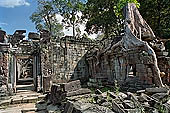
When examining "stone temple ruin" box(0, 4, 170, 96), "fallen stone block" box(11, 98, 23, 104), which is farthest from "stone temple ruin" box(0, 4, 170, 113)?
"fallen stone block" box(11, 98, 23, 104)

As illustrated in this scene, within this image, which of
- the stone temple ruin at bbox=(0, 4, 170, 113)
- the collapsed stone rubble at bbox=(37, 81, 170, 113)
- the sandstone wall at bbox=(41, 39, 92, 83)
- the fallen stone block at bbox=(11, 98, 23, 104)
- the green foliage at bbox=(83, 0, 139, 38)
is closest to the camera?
the collapsed stone rubble at bbox=(37, 81, 170, 113)

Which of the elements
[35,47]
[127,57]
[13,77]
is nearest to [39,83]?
[13,77]

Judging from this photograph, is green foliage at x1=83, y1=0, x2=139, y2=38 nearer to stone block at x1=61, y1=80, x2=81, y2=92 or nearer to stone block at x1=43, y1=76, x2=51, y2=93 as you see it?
stone block at x1=43, y1=76, x2=51, y2=93

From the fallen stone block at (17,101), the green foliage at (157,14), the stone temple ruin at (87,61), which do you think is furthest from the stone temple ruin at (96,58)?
the green foliage at (157,14)

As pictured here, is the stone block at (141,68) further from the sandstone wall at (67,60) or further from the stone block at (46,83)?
the sandstone wall at (67,60)

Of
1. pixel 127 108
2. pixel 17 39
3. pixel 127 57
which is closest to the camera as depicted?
pixel 127 108

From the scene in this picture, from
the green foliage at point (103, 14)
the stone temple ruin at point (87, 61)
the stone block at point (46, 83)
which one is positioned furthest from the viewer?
the green foliage at point (103, 14)

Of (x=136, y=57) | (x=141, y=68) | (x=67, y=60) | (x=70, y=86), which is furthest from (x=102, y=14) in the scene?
(x=70, y=86)

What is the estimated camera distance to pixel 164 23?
15766 mm

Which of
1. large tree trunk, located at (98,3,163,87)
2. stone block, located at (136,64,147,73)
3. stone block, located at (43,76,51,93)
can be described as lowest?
stone block, located at (43,76,51,93)

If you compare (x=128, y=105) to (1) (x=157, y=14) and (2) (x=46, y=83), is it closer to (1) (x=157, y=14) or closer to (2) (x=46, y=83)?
(2) (x=46, y=83)

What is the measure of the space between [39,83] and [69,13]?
44.6ft

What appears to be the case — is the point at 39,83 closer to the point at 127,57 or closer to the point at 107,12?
the point at 127,57

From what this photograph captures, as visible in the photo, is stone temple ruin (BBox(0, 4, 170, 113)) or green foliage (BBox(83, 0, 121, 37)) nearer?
stone temple ruin (BBox(0, 4, 170, 113))
